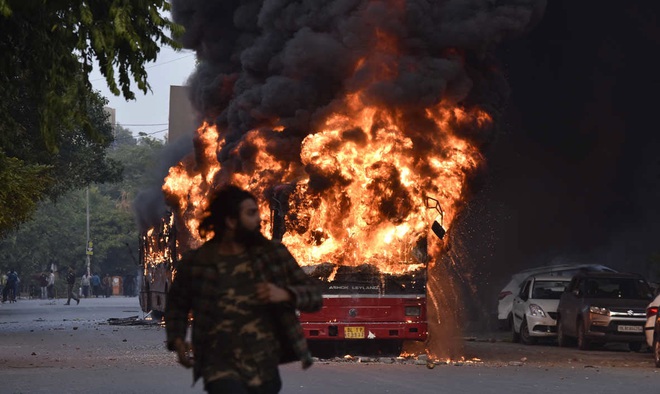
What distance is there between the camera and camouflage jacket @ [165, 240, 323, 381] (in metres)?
6.86

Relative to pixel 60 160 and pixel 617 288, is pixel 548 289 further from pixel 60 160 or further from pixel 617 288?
pixel 60 160

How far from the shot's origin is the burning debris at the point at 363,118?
23312 mm

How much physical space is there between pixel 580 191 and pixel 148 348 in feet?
53.9

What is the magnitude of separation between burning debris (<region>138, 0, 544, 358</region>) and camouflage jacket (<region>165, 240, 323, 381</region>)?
14.2 metres

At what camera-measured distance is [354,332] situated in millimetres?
19906

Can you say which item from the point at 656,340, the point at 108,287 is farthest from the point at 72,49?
the point at 108,287

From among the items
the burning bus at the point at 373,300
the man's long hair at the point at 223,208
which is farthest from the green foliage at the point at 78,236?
the man's long hair at the point at 223,208

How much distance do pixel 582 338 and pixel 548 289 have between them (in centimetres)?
382

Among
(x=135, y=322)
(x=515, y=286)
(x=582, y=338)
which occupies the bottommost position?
(x=582, y=338)

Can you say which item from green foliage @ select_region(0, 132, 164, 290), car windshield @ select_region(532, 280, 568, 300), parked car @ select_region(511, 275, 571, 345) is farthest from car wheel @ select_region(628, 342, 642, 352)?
green foliage @ select_region(0, 132, 164, 290)

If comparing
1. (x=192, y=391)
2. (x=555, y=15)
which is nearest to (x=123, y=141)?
(x=555, y=15)

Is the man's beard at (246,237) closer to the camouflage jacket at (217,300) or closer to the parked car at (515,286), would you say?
the camouflage jacket at (217,300)

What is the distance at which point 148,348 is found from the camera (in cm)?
2370

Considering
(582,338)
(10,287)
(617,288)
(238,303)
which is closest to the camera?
(238,303)
